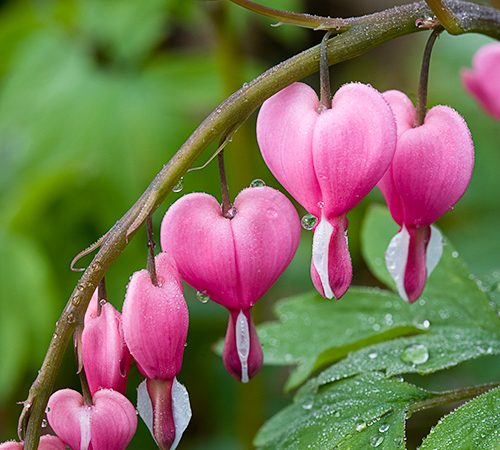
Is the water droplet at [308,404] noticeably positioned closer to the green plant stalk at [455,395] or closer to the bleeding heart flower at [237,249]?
the green plant stalk at [455,395]

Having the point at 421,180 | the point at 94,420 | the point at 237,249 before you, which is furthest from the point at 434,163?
the point at 94,420

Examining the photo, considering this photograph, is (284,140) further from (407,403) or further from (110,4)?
(110,4)

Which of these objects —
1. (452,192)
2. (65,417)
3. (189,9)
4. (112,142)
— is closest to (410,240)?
(452,192)

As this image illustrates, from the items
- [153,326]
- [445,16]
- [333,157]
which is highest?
[445,16]

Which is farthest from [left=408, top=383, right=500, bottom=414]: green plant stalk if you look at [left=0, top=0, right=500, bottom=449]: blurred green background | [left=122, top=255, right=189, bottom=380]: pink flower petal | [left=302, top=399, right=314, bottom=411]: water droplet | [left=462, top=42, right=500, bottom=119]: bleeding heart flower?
[left=0, top=0, right=500, bottom=449]: blurred green background

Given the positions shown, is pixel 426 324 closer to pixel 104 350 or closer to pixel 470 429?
pixel 470 429

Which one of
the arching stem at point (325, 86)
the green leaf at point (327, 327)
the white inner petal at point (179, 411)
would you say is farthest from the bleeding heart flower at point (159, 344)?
the green leaf at point (327, 327)
